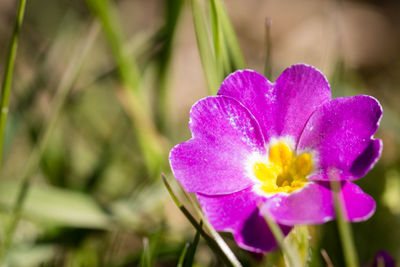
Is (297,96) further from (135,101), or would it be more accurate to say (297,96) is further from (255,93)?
(135,101)

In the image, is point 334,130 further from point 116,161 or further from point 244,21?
point 244,21

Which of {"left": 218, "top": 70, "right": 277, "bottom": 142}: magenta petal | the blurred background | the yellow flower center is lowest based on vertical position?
the blurred background

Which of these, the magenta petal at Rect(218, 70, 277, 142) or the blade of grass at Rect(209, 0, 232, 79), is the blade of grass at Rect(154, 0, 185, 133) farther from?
the magenta petal at Rect(218, 70, 277, 142)

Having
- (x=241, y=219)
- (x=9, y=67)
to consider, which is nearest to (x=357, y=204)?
(x=241, y=219)

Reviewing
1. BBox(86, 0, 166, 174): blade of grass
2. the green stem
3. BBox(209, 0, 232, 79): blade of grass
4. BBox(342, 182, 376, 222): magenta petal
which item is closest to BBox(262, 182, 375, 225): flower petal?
BBox(342, 182, 376, 222): magenta petal

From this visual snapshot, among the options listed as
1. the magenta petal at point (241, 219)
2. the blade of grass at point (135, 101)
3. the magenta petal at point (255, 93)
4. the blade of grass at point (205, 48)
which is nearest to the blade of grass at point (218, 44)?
the blade of grass at point (205, 48)

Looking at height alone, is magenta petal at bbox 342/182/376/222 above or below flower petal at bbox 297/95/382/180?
below

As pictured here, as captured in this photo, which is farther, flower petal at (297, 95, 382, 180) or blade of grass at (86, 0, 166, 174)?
blade of grass at (86, 0, 166, 174)

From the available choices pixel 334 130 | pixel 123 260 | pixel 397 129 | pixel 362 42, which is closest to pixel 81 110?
pixel 123 260
